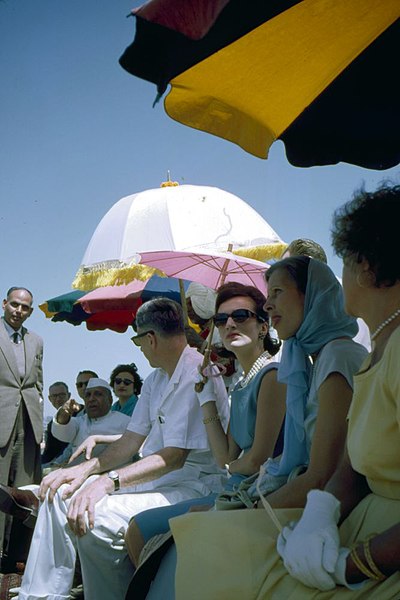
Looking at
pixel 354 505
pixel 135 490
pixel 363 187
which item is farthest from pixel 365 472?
pixel 135 490

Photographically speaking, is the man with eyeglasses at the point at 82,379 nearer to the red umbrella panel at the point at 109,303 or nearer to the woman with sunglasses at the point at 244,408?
the red umbrella panel at the point at 109,303

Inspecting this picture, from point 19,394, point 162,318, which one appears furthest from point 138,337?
point 19,394

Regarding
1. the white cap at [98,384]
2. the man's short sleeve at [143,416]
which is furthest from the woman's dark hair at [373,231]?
the white cap at [98,384]

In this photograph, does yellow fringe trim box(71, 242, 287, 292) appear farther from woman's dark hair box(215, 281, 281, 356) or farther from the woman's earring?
the woman's earring

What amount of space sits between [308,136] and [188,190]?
3.91 meters

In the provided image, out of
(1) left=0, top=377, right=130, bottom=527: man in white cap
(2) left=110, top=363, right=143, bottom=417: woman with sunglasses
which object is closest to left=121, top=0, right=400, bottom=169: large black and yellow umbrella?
(1) left=0, top=377, right=130, bottom=527: man in white cap

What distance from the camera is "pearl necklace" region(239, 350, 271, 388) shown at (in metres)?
3.19

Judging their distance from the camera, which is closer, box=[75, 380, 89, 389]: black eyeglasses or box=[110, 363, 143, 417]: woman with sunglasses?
box=[110, 363, 143, 417]: woman with sunglasses

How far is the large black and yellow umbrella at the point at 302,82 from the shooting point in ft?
7.12

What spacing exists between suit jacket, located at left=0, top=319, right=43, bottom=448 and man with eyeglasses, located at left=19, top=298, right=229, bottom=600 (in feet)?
10.0

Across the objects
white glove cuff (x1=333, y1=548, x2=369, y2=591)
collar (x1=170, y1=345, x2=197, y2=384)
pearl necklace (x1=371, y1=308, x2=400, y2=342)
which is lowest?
white glove cuff (x1=333, y1=548, x2=369, y2=591)

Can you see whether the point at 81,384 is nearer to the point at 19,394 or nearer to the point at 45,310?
the point at 45,310

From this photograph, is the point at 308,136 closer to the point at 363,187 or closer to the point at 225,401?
the point at 363,187

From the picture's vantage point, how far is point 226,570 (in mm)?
1687
